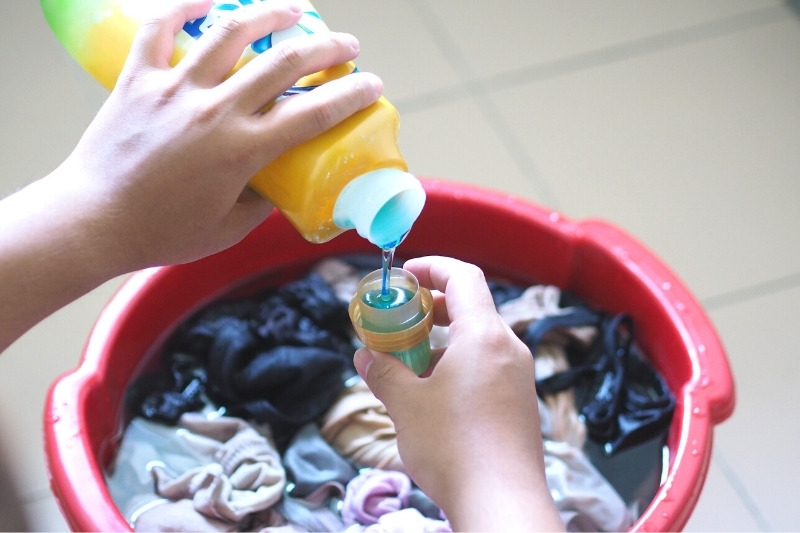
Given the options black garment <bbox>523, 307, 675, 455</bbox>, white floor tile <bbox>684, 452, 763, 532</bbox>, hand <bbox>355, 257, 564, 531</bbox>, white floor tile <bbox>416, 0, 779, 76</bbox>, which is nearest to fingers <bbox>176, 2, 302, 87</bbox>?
hand <bbox>355, 257, 564, 531</bbox>

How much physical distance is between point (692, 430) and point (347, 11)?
3.00ft

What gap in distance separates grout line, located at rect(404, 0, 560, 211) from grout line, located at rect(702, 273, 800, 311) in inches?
9.1

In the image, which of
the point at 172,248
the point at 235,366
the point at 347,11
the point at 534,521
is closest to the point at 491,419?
the point at 534,521

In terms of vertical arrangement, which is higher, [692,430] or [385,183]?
[385,183]

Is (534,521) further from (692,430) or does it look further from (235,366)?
(235,366)

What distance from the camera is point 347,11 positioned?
4.53 feet

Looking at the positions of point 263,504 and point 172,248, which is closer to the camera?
point 172,248

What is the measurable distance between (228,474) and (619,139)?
739mm

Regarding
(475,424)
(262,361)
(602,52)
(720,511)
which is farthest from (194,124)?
(602,52)

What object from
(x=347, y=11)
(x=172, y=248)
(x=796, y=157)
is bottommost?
(x=796, y=157)

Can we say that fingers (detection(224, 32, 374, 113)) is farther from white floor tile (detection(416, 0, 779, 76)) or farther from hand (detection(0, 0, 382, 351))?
white floor tile (detection(416, 0, 779, 76))

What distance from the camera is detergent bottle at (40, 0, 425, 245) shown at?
53 centimetres

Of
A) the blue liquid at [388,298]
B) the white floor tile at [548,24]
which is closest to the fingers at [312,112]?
the blue liquid at [388,298]

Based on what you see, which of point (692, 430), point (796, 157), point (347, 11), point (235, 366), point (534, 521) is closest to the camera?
point (534, 521)
